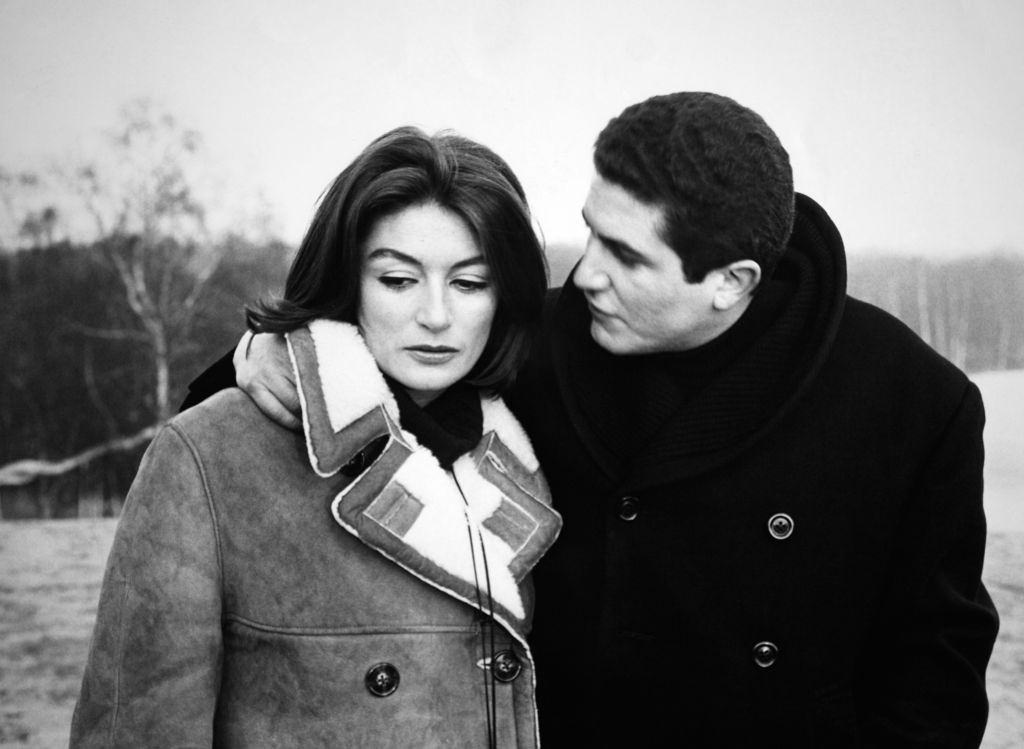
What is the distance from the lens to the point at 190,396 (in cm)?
175

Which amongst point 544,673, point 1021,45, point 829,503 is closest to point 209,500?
point 544,673

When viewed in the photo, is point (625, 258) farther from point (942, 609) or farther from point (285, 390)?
point (942, 609)

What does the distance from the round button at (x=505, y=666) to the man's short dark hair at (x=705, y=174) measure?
78 cm

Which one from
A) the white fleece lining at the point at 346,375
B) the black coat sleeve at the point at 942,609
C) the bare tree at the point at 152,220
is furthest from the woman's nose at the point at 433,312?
the bare tree at the point at 152,220

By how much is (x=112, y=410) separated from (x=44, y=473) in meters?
0.35

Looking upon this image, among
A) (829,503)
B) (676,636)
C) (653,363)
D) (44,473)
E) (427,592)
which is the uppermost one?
(653,363)

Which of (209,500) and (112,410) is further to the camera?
(112,410)

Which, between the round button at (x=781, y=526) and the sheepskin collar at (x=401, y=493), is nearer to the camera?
the sheepskin collar at (x=401, y=493)

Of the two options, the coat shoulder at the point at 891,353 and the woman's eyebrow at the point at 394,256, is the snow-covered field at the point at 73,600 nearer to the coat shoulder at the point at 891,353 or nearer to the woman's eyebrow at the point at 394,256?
the coat shoulder at the point at 891,353

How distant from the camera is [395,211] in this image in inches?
62.8

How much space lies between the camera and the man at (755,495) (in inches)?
66.6

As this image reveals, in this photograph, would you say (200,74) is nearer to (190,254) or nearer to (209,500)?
(190,254)

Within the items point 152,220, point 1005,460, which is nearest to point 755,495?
point 1005,460

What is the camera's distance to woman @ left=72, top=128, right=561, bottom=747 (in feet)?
4.53
